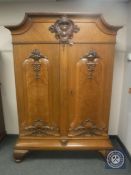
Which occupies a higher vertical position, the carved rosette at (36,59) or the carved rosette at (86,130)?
the carved rosette at (36,59)

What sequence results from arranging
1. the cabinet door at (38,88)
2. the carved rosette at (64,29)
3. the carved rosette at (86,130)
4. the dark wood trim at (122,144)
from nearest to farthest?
the carved rosette at (64,29)
the cabinet door at (38,88)
the carved rosette at (86,130)
the dark wood trim at (122,144)

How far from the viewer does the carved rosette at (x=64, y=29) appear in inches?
71.7

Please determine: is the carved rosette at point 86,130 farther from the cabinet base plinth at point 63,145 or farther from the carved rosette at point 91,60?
the carved rosette at point 91,60

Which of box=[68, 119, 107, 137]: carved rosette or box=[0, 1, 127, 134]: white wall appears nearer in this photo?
box=[68, 119, 107, 137]: carved rosette

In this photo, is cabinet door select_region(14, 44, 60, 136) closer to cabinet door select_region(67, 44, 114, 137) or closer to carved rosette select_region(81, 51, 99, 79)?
cabinet door select_region(67, 44, 114, 137)

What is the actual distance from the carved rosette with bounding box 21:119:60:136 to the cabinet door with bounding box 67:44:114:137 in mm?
182

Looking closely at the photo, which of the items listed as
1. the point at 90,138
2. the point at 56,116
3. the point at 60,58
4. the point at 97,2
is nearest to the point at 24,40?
the point at 60,58

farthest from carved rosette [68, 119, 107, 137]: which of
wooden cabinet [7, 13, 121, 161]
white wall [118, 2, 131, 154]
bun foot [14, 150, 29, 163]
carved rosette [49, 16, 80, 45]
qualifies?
carved rosette [49, 16, 80, 45]

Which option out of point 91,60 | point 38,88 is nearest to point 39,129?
point 38,88

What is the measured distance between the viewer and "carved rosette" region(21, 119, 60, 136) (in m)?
2.12

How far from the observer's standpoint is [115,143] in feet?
8.71

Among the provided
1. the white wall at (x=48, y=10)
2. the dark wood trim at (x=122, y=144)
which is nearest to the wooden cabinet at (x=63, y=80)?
the dark wood trim at (x=122, y=144)

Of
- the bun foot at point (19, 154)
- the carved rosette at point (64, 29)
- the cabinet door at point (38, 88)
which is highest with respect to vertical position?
the carved rosette at point (64, 29)

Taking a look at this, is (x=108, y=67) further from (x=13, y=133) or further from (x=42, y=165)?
(x=13, y=133)
